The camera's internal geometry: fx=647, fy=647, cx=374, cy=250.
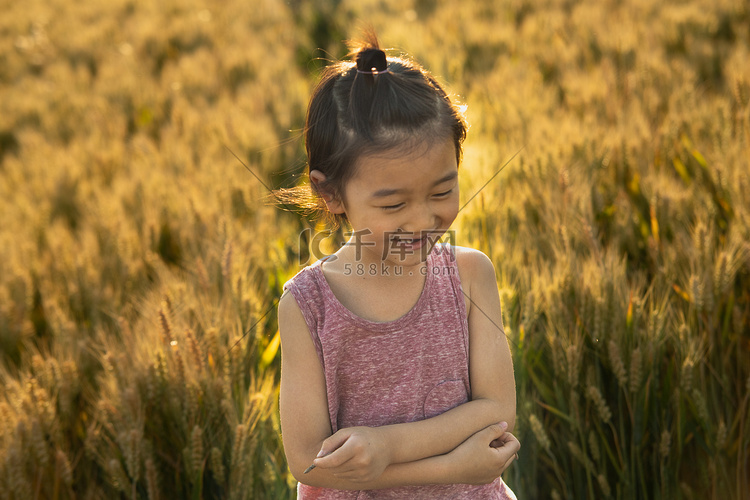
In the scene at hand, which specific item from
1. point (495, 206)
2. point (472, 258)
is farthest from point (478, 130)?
point (472, 258)

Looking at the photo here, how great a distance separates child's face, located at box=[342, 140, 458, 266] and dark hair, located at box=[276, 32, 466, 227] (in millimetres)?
18

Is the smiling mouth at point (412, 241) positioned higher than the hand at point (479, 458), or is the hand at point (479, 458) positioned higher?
the smiling mouth at point (412, 241)

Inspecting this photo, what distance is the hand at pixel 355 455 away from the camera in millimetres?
905

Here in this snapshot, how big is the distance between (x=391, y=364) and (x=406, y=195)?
11.4 inches

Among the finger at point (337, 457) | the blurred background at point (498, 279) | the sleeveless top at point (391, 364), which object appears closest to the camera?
the finger at point (337, 457)

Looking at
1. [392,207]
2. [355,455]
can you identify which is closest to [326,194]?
[392,207]

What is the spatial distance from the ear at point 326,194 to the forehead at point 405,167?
0.29 feet

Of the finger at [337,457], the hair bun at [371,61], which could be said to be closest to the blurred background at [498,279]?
the hair bun at [371,61]

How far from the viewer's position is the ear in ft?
3.42

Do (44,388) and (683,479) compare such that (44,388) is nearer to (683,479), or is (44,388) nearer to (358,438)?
(358,438)

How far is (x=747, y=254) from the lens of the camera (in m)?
1.50

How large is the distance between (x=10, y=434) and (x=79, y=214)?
5.62 ft

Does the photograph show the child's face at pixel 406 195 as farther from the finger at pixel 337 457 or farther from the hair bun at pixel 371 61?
the finger at pixel 337 457

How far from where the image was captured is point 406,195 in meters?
0.96
